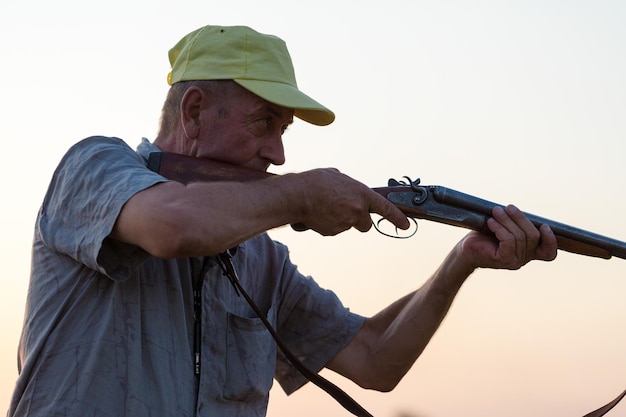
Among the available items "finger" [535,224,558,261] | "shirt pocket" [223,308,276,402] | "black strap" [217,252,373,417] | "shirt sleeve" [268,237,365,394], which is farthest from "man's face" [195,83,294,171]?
"finger" [535,224,558,261]

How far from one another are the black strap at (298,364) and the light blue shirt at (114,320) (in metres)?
0.08

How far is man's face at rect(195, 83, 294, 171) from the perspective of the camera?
5.72 m

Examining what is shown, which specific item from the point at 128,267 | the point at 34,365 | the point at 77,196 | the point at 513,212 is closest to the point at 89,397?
the point at 34,365

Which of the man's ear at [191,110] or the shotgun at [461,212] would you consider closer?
the man's ear at [191,110]

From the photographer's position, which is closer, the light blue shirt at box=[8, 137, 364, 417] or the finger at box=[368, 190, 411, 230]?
the light blue shirt at box=[8, 137, 364, 417]

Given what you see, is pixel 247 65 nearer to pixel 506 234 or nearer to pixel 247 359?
pixel 247 359

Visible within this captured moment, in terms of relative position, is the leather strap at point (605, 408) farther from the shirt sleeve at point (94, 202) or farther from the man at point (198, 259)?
the shirt sleeve at point (94, 202)

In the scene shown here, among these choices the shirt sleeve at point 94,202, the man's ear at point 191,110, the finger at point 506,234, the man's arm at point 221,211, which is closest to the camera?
the man's arm at point 221,211

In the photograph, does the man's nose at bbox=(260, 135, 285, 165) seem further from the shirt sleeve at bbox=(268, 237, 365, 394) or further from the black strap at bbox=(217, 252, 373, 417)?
the shirt sleeve at bbox=(268, 237, 365, 394)

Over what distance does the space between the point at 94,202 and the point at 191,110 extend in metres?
1.32

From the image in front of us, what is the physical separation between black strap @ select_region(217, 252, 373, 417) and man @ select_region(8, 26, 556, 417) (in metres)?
0.08

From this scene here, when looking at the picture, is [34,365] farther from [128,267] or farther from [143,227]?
[143,227]

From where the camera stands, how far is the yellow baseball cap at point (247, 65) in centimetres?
576

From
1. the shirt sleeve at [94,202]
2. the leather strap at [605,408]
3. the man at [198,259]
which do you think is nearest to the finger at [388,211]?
the man at [198,259]
